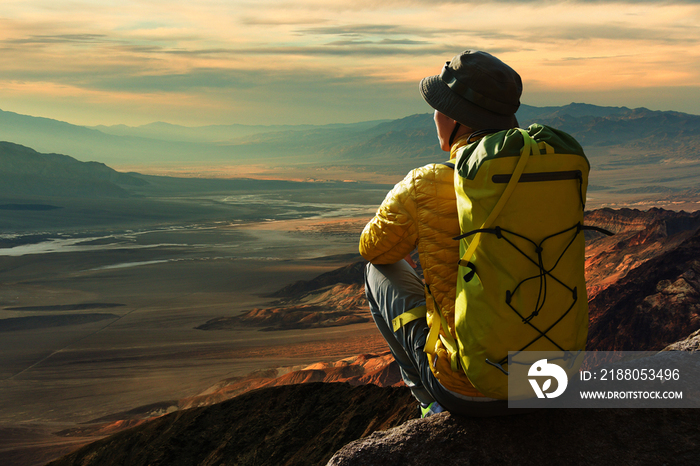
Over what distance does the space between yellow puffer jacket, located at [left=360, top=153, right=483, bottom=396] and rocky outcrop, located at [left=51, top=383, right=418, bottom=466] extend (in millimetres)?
2835

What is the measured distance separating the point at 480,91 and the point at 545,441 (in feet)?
4.61


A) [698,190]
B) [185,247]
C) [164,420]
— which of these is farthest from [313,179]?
[164,420]

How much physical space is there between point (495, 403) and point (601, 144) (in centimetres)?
20148

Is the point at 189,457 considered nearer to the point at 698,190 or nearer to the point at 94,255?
the point at 94,255

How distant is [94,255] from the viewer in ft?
247

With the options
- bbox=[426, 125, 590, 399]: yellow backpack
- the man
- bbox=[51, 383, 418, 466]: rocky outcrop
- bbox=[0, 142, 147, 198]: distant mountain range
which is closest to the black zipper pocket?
bbox=[426, 125, 590, 399]: yellow backpack

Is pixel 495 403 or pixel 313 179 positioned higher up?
pixel 495 403

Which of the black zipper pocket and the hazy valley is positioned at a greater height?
the black zipper pocket

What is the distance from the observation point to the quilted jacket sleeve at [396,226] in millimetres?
1847

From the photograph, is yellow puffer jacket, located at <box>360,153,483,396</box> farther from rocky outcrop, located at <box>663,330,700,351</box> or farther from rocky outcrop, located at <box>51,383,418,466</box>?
rocky outcrop, located at <box>51,383,418,466</box>

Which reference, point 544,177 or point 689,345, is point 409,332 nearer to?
point 544,177

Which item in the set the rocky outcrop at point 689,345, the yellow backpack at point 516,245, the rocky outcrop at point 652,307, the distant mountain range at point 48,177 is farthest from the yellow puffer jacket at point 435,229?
the distant mountain range at point 48,177

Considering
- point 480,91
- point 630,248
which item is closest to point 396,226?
point 480,91

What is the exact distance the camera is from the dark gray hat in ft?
6.19
